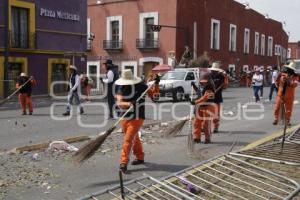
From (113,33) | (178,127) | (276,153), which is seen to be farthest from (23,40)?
(276,153)

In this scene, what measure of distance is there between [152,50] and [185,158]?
1115 inches

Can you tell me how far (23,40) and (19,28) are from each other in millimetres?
684

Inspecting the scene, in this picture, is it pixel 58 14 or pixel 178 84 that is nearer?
pixel 178 84

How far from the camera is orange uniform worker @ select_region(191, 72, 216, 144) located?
992 cm

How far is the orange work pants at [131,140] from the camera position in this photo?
723cm

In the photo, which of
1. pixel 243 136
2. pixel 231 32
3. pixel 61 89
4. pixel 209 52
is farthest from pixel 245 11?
pixel 243 136

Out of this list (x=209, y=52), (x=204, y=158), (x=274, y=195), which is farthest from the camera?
(x=209, y=52)

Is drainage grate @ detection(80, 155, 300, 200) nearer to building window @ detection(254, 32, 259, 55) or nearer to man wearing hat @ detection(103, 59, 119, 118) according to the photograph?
man wearing hat @ detection(103, 59, 119, 118)

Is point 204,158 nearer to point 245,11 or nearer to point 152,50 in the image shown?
point 152,50

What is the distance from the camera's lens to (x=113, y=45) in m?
38.9

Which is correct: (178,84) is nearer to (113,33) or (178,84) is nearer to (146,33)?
(146,33)

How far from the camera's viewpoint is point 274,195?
5.97m

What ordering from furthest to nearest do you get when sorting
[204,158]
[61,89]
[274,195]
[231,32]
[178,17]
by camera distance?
[231,32] → [178,17] → [61,89] → [204,158] → [274,195]

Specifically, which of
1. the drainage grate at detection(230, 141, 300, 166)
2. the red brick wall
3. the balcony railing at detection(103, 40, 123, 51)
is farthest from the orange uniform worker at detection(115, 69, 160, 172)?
the balcony railing at detection(103, 40, 123, 51)
